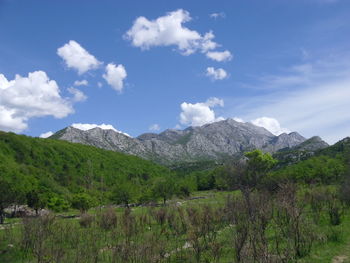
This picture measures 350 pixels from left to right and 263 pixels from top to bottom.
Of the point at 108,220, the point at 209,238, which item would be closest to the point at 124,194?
the point at 108,220

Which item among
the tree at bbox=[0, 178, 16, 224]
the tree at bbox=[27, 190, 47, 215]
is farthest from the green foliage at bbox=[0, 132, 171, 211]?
the tree at bbox=[0, 178, 16, 224]

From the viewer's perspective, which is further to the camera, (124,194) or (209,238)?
(124,194)

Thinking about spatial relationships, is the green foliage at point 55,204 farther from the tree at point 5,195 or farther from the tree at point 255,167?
the tree at point 255,167

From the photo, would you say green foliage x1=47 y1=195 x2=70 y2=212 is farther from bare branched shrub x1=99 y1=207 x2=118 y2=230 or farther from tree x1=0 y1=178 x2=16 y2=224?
bare branched shrub x1=99 y1=207 x2=118 y2=230

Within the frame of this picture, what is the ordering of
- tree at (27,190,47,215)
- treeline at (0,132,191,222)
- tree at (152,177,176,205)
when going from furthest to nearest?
tree at (152,177,176,205), treeline at (0,132,191,222), tree at (27,190,47,215)

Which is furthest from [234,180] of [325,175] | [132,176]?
[132,176]

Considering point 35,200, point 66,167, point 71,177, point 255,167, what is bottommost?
point 35,200

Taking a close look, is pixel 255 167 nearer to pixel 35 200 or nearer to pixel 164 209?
pixel 35 200

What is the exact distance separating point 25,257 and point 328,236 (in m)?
19.1

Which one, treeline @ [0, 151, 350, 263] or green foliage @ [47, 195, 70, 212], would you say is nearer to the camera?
treeline @ [0, 151, 350, 263]

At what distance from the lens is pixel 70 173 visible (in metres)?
107

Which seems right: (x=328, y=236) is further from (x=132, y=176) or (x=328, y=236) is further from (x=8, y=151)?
(x=132, y=176)

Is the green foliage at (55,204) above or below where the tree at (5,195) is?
below

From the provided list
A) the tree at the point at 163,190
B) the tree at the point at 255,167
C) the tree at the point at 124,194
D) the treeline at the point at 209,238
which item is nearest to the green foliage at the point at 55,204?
the tree at the point at 124,194
